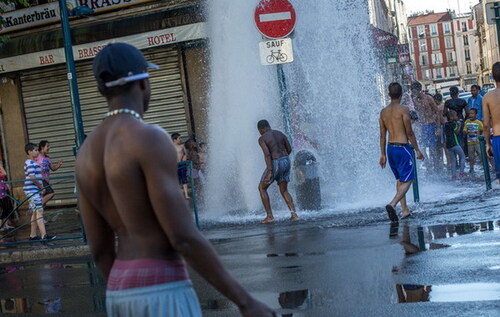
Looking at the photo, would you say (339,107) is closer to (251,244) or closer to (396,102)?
(396,102)

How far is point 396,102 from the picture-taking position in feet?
41.3

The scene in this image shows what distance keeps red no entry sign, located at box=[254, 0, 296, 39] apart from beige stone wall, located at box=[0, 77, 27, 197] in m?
10.2

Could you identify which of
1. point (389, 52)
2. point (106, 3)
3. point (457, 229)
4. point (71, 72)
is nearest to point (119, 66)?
point (457, 229)

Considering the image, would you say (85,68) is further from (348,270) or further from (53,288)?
(348,270)

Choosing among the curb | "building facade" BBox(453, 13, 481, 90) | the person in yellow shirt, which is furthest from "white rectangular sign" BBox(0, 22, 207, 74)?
"building facade" BBox(453, 13, 481, 90)

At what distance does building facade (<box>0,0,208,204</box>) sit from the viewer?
66.2 ft

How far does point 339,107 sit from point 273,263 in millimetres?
8767

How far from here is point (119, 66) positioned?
3.28m

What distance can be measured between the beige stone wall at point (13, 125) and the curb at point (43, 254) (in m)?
9.78

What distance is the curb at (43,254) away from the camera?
13.3 metres

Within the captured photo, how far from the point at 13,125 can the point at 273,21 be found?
10607mm

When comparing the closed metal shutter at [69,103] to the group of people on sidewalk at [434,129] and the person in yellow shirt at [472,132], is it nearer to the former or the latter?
the group of people on sidewalk at [434,129]

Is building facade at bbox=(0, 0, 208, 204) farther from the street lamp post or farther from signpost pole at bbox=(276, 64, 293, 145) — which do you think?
the street lamp post

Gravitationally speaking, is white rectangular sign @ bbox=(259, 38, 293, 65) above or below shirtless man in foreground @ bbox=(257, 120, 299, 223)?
above
